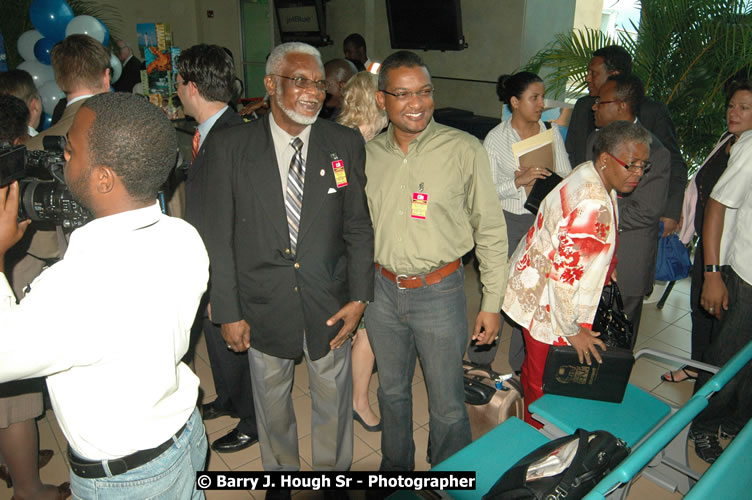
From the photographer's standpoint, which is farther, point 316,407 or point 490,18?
point 490,18

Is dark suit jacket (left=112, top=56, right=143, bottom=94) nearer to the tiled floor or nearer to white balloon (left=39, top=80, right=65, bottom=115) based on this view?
white balloon (left=39, top=80, right=65, bottom=115)

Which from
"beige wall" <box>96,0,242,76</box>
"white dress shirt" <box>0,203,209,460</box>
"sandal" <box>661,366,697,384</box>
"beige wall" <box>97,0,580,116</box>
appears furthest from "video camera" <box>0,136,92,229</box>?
"beige wall" <box>96,0,242,76</box>

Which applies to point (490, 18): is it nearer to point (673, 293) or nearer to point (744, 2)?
point (744, 2)

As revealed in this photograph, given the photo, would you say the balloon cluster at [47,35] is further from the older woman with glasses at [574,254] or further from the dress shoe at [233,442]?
the older woman with glasses at [574,254]

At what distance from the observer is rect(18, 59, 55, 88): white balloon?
16.2 feet

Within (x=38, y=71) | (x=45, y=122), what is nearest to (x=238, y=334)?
(x=45, y=122)

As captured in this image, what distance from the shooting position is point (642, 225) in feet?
8.76

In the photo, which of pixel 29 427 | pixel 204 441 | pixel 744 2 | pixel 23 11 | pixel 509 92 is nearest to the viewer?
pixel 204 441

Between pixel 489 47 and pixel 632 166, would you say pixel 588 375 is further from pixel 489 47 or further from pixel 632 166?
pixel 489 47

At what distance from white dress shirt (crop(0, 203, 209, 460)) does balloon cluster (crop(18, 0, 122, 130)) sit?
4.56 meters

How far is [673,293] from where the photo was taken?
15.5 feet

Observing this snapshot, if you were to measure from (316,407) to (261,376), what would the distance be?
275mm

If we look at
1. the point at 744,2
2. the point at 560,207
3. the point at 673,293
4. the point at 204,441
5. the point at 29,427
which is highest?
the point at 744,2

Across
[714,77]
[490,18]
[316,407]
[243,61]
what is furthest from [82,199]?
[243,61]
